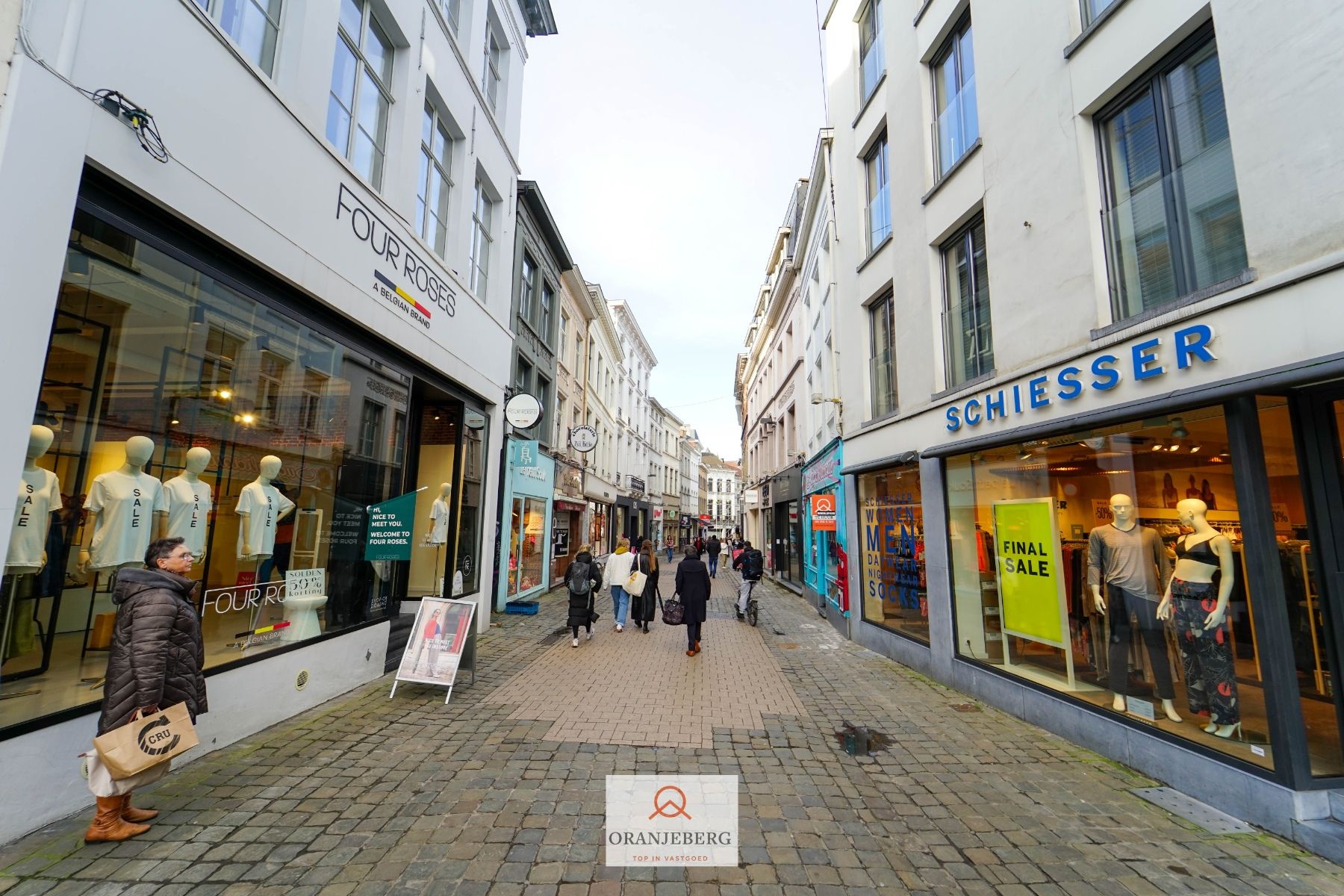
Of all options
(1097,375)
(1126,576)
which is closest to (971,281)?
(1097,375)

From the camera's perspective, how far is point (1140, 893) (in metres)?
3.03

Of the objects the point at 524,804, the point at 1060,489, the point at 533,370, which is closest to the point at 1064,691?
the point at 1060,489

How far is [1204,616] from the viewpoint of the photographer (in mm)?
4441

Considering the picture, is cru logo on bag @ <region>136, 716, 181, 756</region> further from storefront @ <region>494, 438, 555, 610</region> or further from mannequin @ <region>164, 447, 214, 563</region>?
storefront @ <region>494, 438, 555, 610</region>

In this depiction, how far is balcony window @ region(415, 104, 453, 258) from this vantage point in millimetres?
8430

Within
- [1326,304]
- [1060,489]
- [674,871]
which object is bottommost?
[674,871]

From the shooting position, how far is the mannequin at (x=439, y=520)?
9047 millimetres

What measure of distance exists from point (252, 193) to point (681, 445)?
1987 inches

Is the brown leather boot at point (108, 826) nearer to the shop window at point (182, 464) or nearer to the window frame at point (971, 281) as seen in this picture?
the shop window at point (182, 464)

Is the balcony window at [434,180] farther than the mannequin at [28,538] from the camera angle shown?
Yes

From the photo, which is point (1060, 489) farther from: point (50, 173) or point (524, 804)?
point (50, 173)

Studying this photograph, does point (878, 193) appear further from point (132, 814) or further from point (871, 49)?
point (132, 814)

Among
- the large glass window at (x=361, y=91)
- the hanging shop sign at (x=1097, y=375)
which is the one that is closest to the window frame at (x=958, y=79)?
the hanging shop sign at (x=1097, y=375)

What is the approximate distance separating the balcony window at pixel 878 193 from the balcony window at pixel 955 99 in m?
1.38
